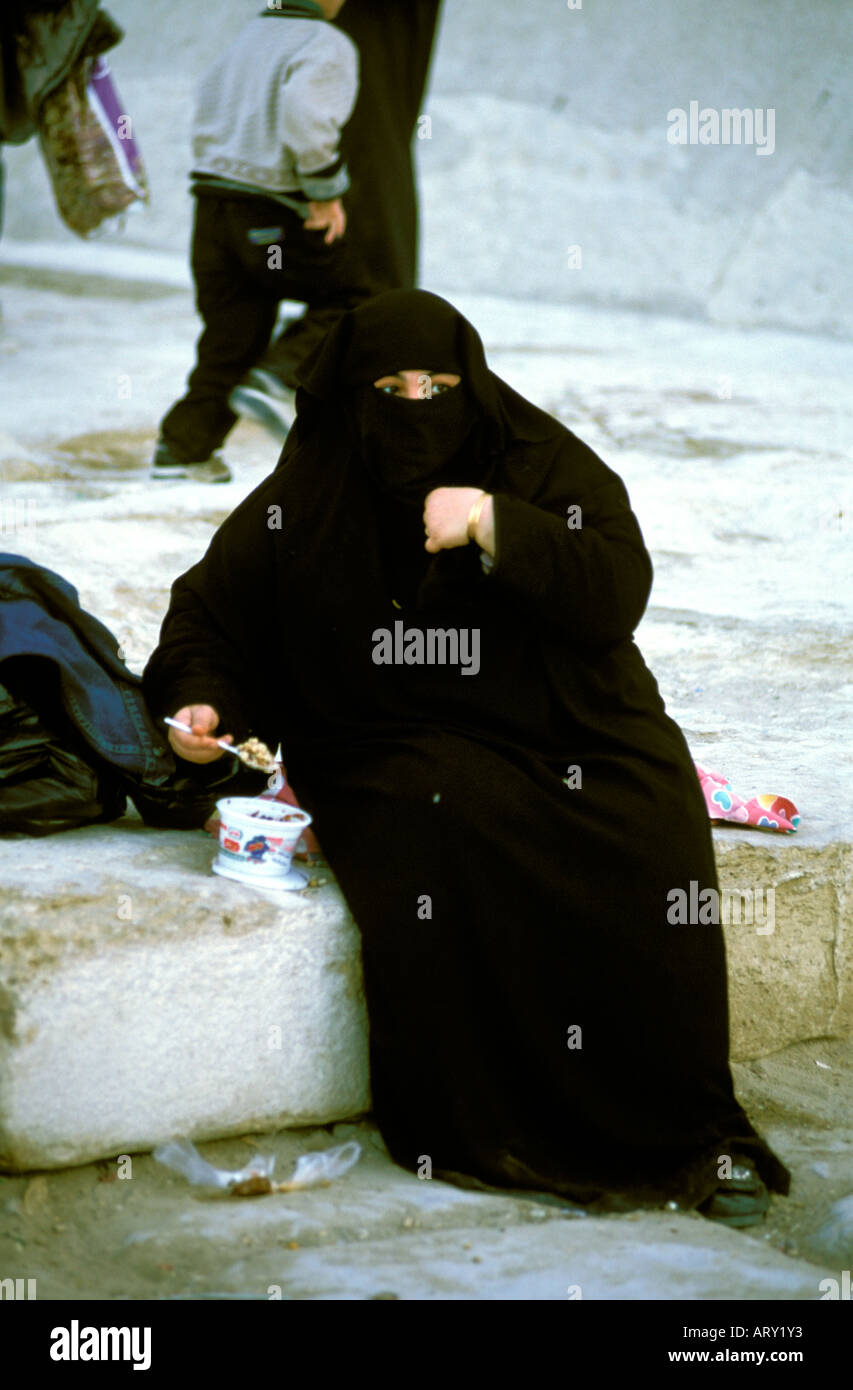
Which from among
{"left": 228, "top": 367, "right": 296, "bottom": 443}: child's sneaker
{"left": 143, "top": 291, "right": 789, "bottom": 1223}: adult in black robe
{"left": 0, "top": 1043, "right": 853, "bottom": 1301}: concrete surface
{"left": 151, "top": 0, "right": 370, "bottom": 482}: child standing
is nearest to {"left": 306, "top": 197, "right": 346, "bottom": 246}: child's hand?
{"left": 151, "top": 0, "right": 370, "bottom": 482}: child standing

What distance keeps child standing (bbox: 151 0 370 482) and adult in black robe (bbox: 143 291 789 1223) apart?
2.23 metres

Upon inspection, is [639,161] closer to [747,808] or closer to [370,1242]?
[747,808]

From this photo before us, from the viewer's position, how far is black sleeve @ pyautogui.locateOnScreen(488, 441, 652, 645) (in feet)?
7.63

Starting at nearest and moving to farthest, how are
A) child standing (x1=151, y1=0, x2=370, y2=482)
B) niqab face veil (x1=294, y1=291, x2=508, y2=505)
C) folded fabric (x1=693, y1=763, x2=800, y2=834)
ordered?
niqab face veil (x1=294, y1=291, x2=508, y2=505) < folded fabric (x1=693, y1=763, x2=800, y2=834) < child standing (x1=151, y1=0, x2=370, y2=482)

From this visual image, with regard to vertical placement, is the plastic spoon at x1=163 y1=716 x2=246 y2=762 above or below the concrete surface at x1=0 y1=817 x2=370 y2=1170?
above

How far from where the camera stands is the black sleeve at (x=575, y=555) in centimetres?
233

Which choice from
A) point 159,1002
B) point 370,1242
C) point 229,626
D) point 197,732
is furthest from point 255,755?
point 370,1242

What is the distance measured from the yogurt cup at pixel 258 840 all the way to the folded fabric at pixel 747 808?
0.81m

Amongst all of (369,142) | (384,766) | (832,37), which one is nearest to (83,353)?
(369,142)

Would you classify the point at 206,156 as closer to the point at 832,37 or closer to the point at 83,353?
the point at 83,353

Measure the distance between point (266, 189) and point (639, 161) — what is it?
404cm

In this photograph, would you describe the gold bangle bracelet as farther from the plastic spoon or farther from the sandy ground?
the sandy ground

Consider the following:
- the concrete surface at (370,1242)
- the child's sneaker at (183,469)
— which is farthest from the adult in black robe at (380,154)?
the concrete surface at (370,1242)

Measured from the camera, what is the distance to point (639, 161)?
8.09 meters
